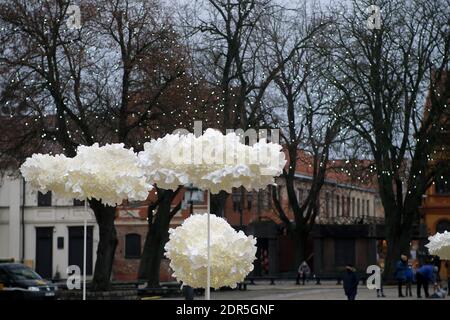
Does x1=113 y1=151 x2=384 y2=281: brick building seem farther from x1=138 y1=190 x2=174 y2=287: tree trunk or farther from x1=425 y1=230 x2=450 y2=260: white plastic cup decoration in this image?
x1=425 y1=230 x2=450 y2=260: white plastic cup decoration

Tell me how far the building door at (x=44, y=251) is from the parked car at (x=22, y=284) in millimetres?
32027

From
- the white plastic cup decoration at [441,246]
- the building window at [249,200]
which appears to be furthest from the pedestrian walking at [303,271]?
the white plastic cup decoration at [441,246]

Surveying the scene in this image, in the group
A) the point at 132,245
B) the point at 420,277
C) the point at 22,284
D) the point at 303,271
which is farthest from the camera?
the point at 132,245

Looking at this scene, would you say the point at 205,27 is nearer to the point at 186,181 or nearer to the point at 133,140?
the point at 133,140

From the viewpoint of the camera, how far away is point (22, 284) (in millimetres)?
35250

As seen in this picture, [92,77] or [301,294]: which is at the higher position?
[92,77]

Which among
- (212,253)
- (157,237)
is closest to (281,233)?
→ (157,237)

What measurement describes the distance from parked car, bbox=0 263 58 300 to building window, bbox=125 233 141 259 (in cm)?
3118

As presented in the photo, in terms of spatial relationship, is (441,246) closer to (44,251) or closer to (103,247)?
(103,247)

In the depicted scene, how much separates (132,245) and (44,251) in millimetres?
6185

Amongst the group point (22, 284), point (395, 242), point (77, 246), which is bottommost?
point (22, 284)

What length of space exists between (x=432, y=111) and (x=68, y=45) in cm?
1706
